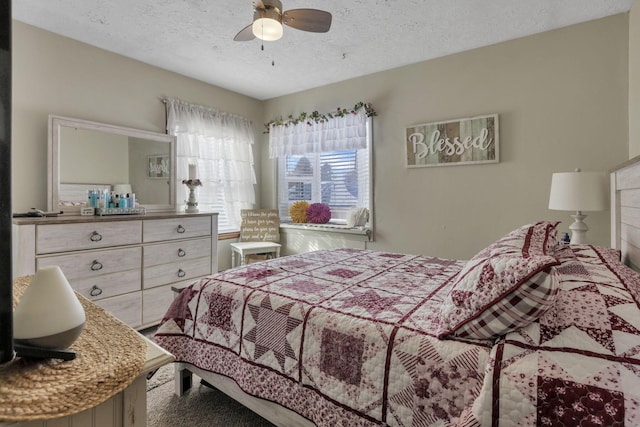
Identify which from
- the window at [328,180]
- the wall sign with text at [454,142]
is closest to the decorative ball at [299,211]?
the window at [328,180]

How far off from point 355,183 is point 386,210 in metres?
0.60

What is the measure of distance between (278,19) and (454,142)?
2.02 metres

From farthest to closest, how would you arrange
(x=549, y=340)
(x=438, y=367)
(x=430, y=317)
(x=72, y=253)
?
(x=72, y=253) < (x=430, y=317) < (x=438, y=367) < (x=549, y=340)

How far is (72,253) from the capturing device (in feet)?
7.60

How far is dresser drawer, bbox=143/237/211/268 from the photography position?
9.05ft

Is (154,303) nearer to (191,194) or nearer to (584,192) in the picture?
(191,194)

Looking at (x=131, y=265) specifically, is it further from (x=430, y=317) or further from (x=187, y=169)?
(x=430, y=317)

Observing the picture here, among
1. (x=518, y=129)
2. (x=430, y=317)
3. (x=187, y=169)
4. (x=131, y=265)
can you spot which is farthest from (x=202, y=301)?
(x=518, y=129)

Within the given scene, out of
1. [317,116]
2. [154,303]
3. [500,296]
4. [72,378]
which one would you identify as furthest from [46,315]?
[317,116]

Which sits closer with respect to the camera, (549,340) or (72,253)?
(549,340)

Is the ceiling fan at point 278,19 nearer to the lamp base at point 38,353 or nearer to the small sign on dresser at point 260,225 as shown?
the lamp base at point 38,353

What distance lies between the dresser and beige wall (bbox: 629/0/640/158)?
11.4 ft

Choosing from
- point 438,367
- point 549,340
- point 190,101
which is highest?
point 190,101

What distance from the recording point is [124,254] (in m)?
2.59
